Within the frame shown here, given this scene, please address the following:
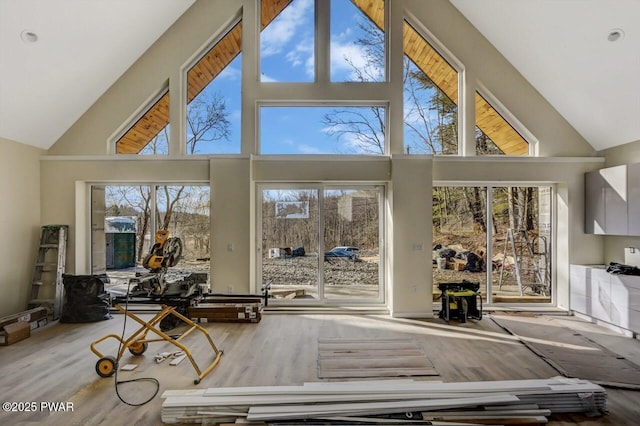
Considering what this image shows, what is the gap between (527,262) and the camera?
17.4 feet

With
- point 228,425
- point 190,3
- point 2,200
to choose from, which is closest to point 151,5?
point 190,3

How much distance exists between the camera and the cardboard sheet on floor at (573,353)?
3121 millimetres

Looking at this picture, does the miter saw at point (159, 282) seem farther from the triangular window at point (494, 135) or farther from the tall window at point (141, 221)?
the triangular window at point (494, 135)

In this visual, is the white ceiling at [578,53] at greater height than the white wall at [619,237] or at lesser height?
greater

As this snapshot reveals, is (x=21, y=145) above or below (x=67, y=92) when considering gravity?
below

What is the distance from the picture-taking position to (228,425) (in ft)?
7.57

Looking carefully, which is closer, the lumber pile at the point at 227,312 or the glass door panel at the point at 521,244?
the lumber pile at the point at 227,312

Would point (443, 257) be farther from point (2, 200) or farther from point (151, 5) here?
point (2, 200)

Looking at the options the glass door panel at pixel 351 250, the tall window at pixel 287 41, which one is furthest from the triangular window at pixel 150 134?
the glass door panel at pixel 351 250

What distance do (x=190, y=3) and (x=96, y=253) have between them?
4.56 m

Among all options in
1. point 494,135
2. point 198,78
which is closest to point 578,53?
point 494,135

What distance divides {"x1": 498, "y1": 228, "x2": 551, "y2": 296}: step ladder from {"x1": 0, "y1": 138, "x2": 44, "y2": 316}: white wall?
7737 mm

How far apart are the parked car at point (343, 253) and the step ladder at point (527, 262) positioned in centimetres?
258

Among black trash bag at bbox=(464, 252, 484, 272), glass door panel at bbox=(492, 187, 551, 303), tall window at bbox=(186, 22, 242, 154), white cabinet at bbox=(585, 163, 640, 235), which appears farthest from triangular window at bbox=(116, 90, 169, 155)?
white cabinet at bbox=(585, 163, 640, 235)
